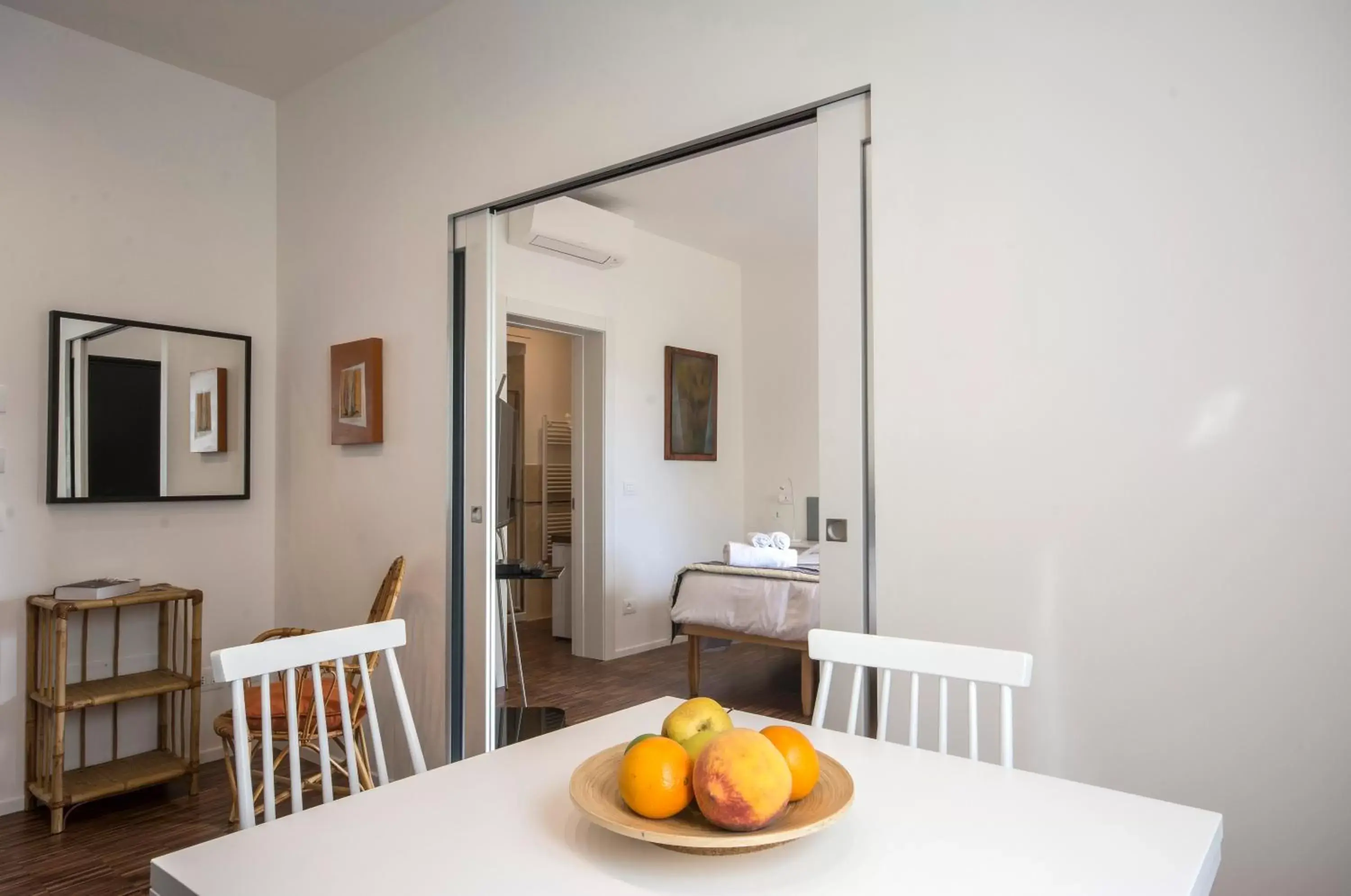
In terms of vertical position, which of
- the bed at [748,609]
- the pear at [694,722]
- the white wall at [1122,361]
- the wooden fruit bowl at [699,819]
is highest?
the white wall at [1122,361]

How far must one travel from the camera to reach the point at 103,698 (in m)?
3.06

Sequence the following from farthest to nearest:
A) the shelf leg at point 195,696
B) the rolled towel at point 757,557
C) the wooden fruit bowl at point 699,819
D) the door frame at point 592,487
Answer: the door frame at point 592,487 → the shelf leg at point 195,696 → the rolled towel at point 757,557 → the wooden fruit bowl at point 699,819

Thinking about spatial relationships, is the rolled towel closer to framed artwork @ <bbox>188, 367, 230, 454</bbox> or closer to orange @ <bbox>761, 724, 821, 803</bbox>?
orange @ <bbox>761, 724, 821, 803</bbox>

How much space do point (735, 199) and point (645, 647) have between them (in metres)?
1.83

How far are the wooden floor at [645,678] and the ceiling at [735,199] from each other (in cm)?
137

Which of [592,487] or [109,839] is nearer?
[109,839]

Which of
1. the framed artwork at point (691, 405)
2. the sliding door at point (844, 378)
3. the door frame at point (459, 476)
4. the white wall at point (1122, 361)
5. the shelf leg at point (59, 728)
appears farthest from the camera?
the framed artwork at point (691, 405)

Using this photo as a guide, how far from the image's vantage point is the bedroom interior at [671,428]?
8.22ft

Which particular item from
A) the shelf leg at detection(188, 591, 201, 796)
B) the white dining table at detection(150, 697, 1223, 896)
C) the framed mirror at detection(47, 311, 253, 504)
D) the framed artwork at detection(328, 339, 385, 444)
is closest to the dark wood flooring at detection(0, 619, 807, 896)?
the shelf leg at detection(188, 591, 201, 796)

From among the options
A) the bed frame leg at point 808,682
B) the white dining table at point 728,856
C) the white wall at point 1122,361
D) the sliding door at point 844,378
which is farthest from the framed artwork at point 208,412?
the white dining table at point 728,856

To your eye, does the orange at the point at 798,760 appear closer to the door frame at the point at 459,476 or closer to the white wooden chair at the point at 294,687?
the white wooden chair at the point at 294,687

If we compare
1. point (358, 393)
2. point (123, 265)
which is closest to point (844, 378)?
point (358, 393)

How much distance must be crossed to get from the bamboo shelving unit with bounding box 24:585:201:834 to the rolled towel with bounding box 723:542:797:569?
6.90ft

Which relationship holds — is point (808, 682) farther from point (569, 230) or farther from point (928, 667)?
point (569, 230)
